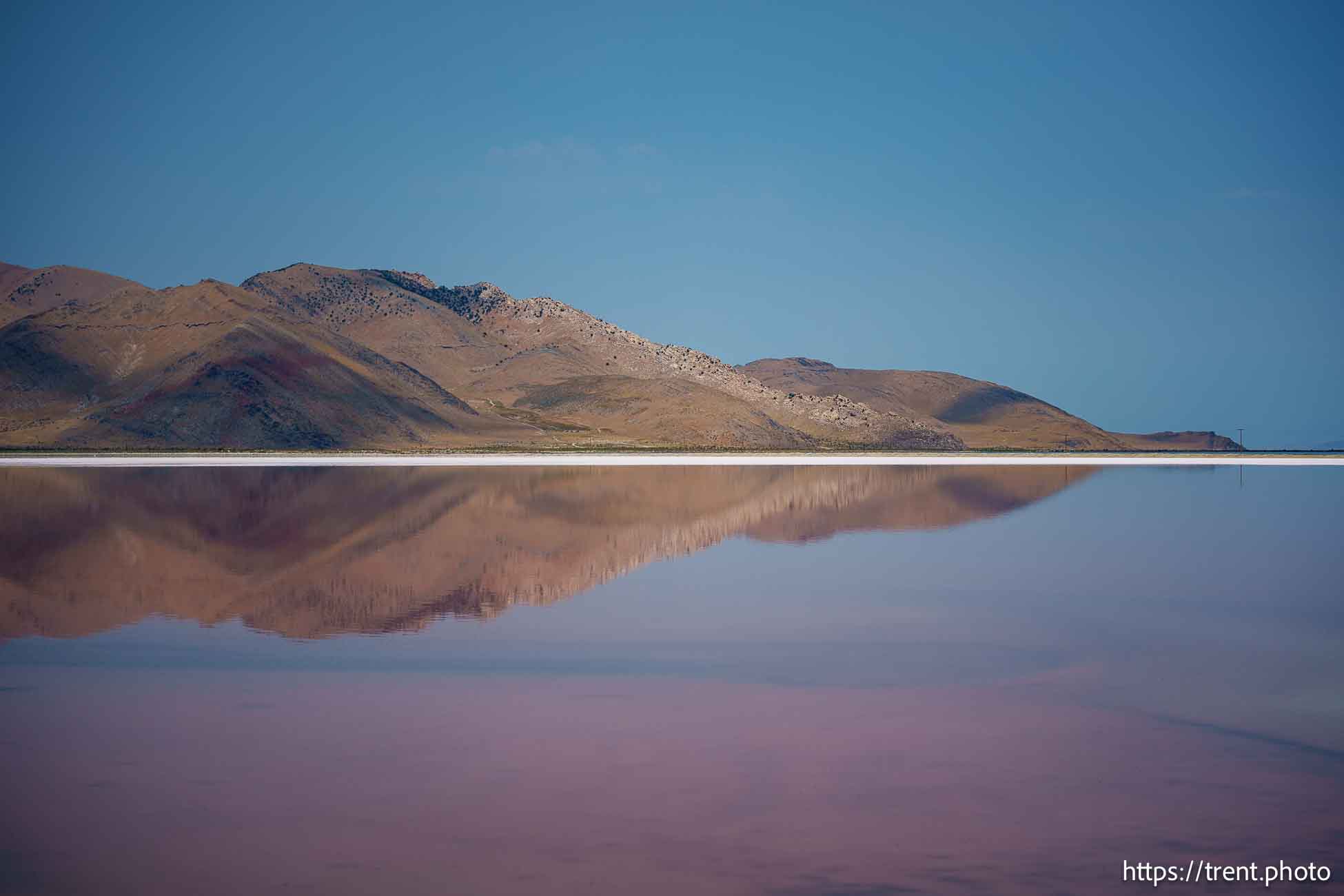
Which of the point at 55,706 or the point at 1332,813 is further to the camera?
the point at 55,706

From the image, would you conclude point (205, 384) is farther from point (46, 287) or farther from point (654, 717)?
point (654, 717)

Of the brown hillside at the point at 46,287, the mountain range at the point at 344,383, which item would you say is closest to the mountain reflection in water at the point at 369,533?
the mountain range at the point at 344,383

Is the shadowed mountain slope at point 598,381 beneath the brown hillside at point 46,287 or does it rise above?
beneath

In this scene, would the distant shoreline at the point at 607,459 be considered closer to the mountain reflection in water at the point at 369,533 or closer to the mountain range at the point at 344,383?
the mountain range at the point at 344,383

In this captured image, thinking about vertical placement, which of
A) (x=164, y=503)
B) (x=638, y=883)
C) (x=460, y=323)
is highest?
(x=460, y=323)

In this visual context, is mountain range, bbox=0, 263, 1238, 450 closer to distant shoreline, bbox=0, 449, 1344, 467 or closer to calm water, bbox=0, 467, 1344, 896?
distant shoreline, bbox=0, 449, 1344, 467

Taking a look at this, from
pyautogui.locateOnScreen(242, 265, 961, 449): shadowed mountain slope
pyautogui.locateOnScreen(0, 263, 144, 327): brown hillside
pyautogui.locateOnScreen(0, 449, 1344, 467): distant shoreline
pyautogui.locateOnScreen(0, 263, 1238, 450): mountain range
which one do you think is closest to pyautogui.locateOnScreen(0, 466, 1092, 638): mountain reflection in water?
pyautogui.locateOnScreen(0, 449, 1344, 467): distant shoreline

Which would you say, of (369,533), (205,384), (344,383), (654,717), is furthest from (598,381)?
(654,717)

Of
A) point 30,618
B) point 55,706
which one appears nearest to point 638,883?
point 55,706

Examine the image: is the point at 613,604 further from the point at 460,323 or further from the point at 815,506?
the point at 460,323
